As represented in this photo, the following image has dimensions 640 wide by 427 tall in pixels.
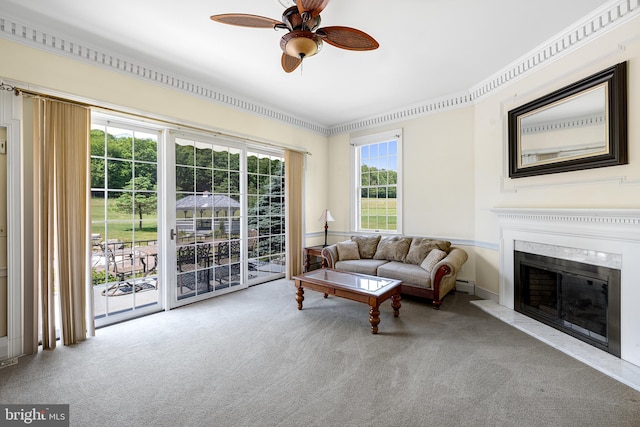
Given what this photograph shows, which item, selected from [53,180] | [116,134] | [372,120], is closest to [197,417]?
[53,180]

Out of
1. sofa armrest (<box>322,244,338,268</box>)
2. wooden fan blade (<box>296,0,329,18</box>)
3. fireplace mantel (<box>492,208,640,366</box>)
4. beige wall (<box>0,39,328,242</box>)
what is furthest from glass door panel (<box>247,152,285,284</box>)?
fireplace mantel (<box>492,208,640,366</box>)

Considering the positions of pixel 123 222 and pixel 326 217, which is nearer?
pixel 123 222

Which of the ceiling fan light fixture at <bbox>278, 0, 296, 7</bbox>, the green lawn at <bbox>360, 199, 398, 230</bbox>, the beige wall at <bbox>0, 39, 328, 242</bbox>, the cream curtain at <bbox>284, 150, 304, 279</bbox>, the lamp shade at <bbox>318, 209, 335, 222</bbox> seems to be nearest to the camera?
the ceiling fan light fixture at <bbox>278, 0, 296, 7</bbox>

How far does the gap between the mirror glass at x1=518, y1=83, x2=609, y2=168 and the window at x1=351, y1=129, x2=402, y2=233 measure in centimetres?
200

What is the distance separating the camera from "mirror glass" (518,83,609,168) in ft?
8.43

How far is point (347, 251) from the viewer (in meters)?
4.74

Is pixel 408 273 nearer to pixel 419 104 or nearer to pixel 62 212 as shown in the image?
pixel 419 104

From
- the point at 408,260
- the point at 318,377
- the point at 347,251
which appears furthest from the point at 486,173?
the point at 318,377

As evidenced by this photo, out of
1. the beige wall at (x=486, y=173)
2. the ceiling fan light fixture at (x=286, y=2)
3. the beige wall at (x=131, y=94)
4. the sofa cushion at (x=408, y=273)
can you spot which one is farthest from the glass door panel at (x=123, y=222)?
the beige wall at (x=486, y=173)

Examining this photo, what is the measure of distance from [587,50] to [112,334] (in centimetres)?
554

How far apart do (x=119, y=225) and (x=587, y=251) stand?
16.3 feet

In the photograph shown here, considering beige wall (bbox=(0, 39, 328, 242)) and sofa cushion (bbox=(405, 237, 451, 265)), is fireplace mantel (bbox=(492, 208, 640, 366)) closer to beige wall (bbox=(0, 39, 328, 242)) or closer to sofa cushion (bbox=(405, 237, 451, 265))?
sofa cushion (bbox=(405, 237, 451, 265))

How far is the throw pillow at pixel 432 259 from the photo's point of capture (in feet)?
12.6

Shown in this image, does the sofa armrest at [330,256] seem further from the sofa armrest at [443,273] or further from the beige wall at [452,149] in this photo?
the sofa armrest at [443,273]
